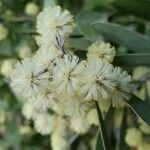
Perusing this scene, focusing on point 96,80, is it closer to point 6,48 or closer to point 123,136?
point 123,136

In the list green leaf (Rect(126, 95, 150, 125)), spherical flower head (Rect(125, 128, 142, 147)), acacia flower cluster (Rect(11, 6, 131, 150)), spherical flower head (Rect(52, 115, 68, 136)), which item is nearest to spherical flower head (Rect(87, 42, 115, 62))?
acacia flower cluster (Rect(11, 6, 131, 150))

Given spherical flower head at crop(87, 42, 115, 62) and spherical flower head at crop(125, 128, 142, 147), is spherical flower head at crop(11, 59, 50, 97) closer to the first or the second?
spherical flower head at crop(87, 42, 115, 62)

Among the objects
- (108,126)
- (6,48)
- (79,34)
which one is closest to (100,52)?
(79,34)

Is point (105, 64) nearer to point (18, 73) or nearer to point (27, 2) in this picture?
point (18, 73)

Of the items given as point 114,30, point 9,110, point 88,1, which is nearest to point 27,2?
point 88,1

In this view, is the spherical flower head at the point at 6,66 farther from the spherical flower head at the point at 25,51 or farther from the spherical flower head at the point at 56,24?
the spherical flower head at the point at 56,24
